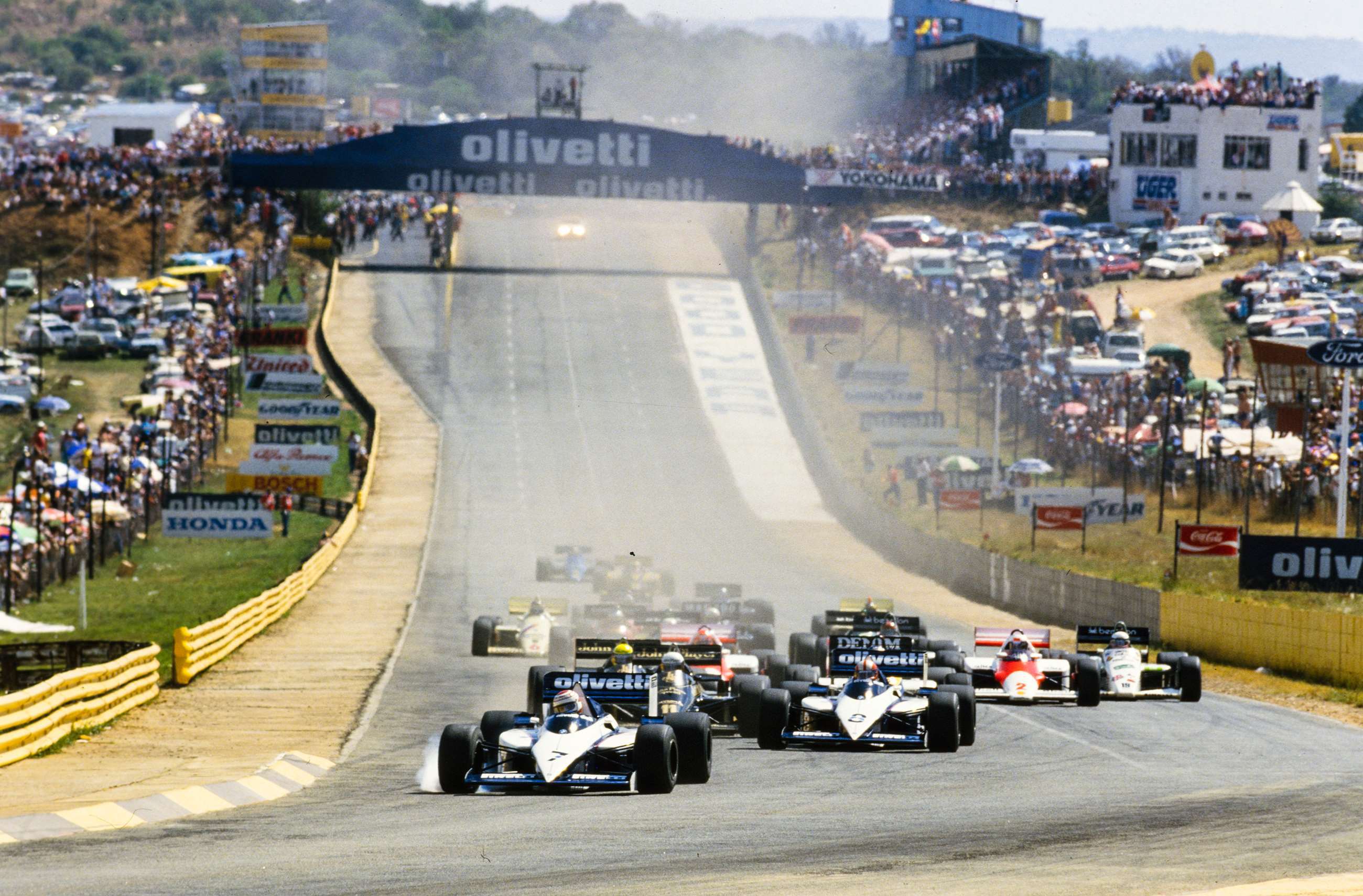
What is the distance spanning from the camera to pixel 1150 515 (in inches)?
1812

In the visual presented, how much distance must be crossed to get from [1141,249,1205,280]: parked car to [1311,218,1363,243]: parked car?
7047mm

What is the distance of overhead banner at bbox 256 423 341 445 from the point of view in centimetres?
5538

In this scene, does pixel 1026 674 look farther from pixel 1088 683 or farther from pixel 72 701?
pixel 72 701

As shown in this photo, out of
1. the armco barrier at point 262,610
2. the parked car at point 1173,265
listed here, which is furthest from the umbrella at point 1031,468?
the parked car at point 1173,265

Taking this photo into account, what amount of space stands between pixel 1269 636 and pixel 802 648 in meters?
9.20

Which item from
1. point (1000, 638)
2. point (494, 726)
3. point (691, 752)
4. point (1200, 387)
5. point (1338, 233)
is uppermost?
point (1338, 233)

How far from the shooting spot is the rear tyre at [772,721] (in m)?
21.1

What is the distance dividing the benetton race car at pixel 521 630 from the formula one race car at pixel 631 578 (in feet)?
12.2

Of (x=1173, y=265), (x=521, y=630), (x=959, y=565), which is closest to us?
(x=521, y=630)

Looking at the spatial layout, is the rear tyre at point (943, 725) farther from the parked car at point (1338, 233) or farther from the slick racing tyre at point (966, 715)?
the parked car at point (1338, 233)

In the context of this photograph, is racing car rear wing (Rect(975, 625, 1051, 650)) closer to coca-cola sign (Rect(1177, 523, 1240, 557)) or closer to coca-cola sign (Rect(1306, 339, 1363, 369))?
coca-cola sign (Rect(1177, 523, 1240, 557))

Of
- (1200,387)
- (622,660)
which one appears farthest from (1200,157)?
(622,660)

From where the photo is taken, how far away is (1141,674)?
26.7 meters

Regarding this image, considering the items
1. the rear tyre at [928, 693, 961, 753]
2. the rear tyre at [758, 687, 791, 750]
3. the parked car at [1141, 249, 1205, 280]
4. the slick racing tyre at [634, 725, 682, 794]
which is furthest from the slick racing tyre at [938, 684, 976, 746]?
the parked car at [1141, 249, 1205, 280]
